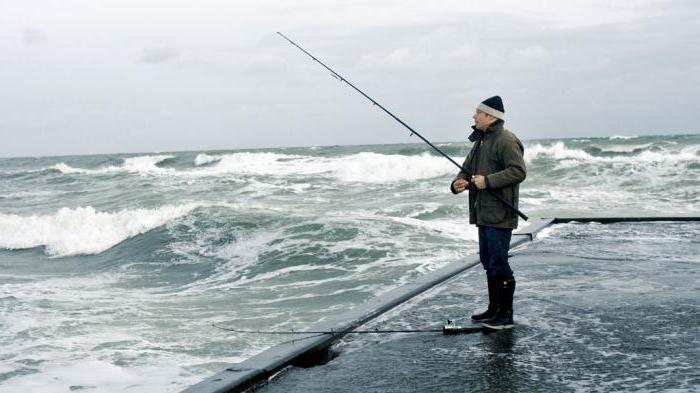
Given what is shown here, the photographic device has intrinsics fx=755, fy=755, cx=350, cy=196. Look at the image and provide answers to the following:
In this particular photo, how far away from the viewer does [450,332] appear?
4762mm

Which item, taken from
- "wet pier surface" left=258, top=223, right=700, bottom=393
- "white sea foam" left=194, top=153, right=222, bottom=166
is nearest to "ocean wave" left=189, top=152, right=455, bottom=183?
"white sea foam" left=194, top=153, right=222, bottom=166

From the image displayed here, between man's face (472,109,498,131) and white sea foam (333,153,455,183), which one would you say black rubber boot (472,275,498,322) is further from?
white sea foam (333,153,455,183)

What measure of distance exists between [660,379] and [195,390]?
7.33ft

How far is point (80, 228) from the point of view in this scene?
20.9 metres

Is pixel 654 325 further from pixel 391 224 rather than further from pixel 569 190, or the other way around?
pixel 569 190

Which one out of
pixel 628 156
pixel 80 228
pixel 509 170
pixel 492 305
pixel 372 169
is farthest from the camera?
pixel 628 156

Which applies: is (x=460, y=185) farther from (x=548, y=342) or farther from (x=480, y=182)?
(x=548, y=342)

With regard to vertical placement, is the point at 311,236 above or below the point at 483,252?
below

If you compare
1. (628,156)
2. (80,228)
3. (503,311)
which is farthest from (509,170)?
(628,156)

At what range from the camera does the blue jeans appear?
15.7ft

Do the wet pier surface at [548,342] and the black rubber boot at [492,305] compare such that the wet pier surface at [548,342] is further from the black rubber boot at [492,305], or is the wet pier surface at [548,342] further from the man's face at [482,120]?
the man's face at [482,120]

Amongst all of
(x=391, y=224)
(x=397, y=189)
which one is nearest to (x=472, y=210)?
(x=391, y=224)

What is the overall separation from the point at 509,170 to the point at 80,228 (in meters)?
18.4

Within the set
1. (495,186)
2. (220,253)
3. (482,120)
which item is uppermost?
(482,120)
